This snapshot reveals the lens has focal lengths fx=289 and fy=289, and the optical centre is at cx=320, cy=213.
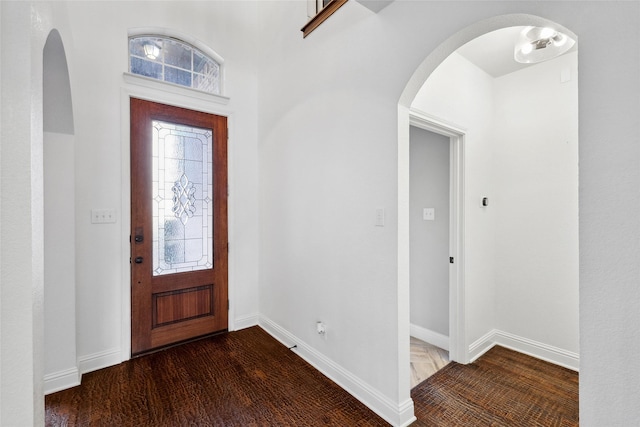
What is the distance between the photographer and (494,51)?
8.09 feet

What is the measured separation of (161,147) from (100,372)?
1962mm

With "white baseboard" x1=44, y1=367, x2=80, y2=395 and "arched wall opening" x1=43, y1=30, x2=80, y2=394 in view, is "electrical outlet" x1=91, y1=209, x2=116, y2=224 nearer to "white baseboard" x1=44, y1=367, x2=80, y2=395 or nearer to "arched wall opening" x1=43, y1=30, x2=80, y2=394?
"arched wall opening" x1=43, y1=30, x2=80, y2=394

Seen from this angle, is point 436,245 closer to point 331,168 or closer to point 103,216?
point 331,168

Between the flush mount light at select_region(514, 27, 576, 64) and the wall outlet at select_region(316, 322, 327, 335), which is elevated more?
the flush mount light at select_region(514, 27, 576, 64)

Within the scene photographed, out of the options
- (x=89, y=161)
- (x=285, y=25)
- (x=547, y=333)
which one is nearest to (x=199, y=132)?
(x=89, y=161)

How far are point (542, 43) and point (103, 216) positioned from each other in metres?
3.40

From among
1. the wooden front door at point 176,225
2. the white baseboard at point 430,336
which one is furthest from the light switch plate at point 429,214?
the wooden front door at point 176,225

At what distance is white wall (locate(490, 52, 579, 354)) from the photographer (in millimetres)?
2473

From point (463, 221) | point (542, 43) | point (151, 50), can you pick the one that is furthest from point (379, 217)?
point (151, 50)

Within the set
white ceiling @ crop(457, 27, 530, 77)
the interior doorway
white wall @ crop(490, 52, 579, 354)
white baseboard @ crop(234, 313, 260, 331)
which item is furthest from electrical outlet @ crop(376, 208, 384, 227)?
white baseboard @ crop(234, 313, 260, 331)

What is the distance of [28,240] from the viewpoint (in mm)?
920

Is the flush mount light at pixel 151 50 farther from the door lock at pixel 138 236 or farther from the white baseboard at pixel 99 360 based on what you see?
the white baseboard at pixel 99 360

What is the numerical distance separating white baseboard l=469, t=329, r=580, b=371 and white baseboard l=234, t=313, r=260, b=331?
2200 mm

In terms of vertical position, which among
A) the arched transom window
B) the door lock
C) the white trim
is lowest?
the door lock
